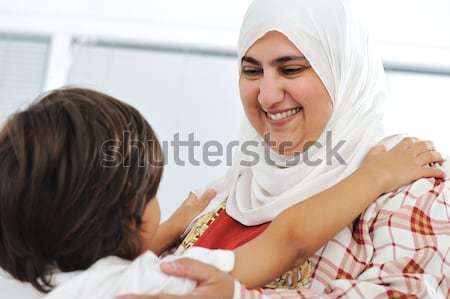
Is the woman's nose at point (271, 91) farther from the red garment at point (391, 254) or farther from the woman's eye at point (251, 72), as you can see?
the red garment at point (391, 254)

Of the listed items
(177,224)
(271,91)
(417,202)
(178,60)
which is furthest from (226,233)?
(178,60)

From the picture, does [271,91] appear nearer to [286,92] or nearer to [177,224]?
[286,92]

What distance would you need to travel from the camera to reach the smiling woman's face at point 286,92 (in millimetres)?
1341

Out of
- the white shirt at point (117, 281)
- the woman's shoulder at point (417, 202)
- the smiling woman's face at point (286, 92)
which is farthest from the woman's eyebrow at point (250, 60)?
the white shirt at point (117, 281)

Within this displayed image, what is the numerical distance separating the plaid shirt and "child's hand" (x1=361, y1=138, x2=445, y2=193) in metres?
0.02

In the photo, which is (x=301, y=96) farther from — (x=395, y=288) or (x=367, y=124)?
(x=395, y=288)

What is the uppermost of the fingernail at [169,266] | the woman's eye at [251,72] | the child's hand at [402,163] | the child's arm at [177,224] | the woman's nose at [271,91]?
the woman's eye at [251,72]

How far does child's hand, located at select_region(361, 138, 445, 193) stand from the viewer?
3.70 ft

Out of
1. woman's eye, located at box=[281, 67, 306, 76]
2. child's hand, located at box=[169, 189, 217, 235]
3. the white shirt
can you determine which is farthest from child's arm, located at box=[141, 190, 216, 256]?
the white shirt

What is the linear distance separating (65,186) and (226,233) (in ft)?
1.54

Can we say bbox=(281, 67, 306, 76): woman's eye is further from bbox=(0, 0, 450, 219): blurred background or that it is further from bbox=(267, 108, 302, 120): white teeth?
bbox=(0, 0, 450, 219): blurred background

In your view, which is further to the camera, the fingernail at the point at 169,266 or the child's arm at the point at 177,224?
the child's arm at the point at 177,224

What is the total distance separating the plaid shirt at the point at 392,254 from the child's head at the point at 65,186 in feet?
0.74

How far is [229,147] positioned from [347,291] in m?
2.17
